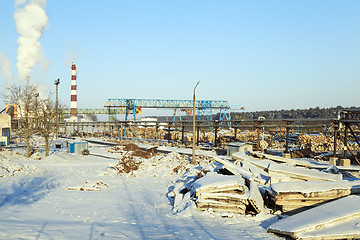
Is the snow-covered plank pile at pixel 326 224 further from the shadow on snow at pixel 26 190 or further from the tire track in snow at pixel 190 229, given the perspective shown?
the shadow on snow at pixel 26 190

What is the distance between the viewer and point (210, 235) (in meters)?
6.44

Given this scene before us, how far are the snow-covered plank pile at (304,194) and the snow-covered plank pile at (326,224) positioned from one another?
0.84 m

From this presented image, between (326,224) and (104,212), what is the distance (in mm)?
6019

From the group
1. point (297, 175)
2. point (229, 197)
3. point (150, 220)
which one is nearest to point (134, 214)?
point (150, 220)

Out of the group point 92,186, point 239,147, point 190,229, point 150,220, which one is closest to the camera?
point 190,229

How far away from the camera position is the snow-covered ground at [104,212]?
21.0ft

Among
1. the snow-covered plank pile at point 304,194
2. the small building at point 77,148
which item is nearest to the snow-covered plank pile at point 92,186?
the snow-covered plank pile at point 304,194

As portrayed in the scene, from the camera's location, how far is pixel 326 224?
20.0ft

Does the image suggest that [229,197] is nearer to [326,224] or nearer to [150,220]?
[150,220]

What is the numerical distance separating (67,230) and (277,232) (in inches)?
191

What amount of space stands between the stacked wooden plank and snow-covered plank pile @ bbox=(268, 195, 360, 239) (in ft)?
4.71

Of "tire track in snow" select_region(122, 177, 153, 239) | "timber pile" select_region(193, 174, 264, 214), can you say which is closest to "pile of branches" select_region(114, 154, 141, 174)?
"tire track in snow" select_region(122, 177, 153, 239)

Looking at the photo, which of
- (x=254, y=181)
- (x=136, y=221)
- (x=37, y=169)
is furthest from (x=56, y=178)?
(x=254, y=181)

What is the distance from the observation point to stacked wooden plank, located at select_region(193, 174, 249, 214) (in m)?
7.96
